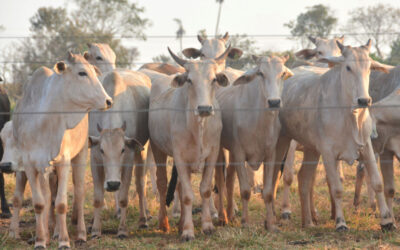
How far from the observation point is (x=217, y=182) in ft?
32.8

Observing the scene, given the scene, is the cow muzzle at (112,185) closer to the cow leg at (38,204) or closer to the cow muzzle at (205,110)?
the cow leg at (38,204)

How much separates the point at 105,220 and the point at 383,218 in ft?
12.5

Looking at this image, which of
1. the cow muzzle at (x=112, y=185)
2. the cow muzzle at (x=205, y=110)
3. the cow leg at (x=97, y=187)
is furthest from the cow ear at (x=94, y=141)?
the cow muzzle at (x=205, y=110)

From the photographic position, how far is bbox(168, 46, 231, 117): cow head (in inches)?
316

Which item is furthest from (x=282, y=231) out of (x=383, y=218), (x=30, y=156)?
(x=30, y=156)

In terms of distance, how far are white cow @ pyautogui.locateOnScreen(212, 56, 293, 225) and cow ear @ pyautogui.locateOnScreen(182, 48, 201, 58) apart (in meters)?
2.47

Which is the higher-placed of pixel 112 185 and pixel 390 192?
pixel 112 185

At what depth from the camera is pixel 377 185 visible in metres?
8.52

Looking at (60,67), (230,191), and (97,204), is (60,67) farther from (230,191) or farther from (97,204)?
(230,191)

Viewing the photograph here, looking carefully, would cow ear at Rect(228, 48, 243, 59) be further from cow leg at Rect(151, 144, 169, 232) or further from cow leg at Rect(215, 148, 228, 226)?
cow leg at Rect(151, 144, 169, 232)

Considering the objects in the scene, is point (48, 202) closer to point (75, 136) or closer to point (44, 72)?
point (75, 136)

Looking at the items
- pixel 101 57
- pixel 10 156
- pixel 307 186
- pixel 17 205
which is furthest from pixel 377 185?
pixel 101 57

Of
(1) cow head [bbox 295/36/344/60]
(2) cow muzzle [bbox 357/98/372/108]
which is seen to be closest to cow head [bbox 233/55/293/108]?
(2) cow muzzle [bbox 357/98/372/108]

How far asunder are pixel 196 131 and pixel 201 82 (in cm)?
60
